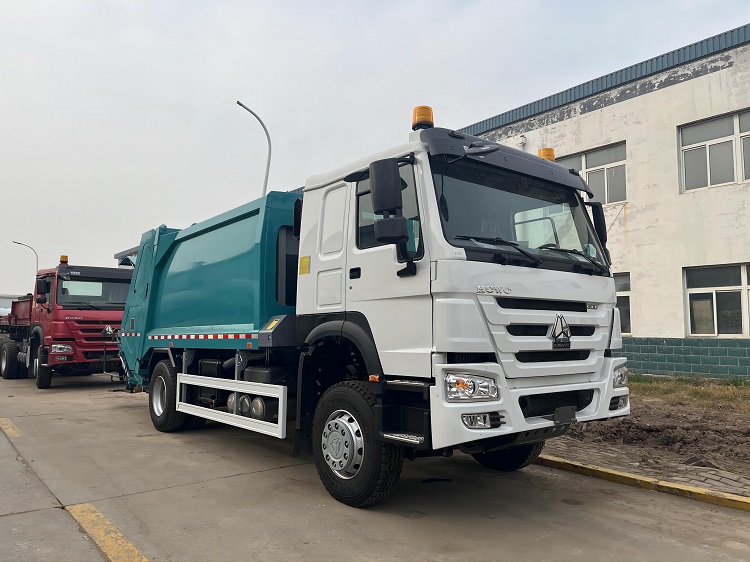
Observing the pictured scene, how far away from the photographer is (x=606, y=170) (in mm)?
14500

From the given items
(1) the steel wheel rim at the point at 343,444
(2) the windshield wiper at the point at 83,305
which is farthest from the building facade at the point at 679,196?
(2) the windshield wiper at the point at 83,305

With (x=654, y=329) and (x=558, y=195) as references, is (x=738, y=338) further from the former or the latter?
(x=558, y=195)

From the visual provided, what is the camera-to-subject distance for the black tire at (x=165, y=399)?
314 inches

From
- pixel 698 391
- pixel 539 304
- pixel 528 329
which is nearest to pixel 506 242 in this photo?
pixel 539 304

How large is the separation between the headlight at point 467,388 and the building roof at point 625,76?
37.3ft

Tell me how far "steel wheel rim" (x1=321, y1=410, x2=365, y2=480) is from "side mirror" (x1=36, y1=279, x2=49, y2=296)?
11.2 meters

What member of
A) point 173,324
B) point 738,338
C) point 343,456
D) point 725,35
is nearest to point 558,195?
point 343,456

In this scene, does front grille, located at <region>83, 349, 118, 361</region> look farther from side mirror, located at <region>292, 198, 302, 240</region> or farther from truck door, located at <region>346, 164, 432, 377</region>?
truck door, located at <region>346, 164, 432, 377</region>

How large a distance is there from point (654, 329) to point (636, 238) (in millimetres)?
2104

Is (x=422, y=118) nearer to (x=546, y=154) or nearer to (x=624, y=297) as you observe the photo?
(x=546, y=154)

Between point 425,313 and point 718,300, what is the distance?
34.7ft

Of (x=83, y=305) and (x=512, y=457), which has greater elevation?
(x=83, y=305)

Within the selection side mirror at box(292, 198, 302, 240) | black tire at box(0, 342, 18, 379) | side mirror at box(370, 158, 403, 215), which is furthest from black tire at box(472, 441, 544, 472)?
black tire at box(0, 342, 18, 379)

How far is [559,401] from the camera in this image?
15.1 ft
